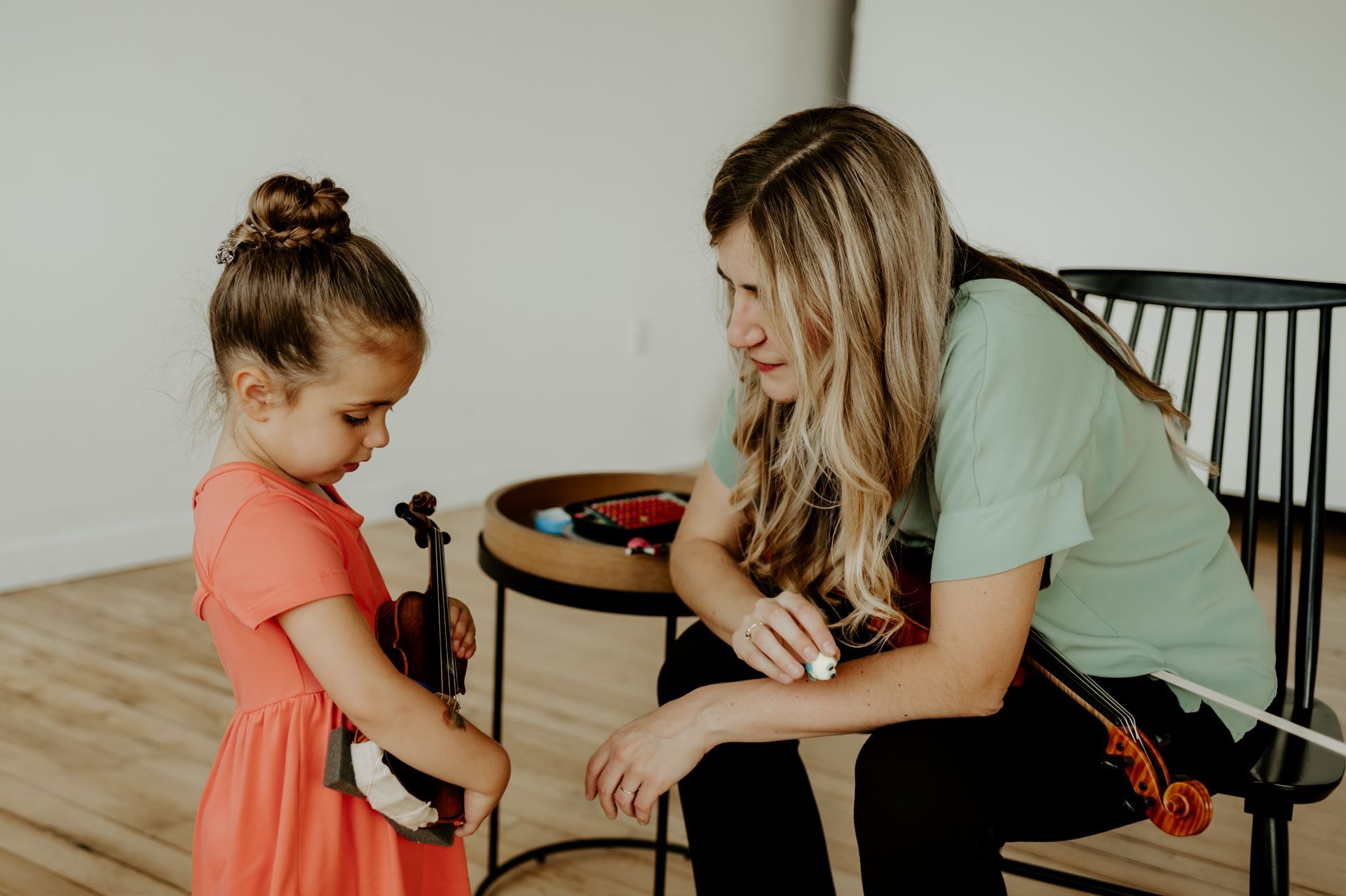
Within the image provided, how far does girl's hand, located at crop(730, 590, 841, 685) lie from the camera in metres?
0.93

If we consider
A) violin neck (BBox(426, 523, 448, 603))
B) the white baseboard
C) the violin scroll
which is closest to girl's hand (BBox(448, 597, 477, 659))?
violin neck (BBox(426, 523, 448, 603))

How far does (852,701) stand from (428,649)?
368 millimetres

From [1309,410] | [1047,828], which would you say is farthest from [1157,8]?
[1047,828]

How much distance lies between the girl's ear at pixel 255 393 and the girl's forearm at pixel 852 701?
47 cm

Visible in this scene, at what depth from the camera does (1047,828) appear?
0.93 m

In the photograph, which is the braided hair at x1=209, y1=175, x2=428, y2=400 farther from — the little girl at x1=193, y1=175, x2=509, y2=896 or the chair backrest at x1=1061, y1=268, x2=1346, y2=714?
the chair backrest at x1=1061, y1=268, x2=1346, y2=714

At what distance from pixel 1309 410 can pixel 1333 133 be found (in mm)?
773

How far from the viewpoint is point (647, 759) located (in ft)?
3.26

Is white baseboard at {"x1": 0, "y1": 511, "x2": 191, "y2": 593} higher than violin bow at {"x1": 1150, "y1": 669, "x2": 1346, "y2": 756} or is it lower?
lower

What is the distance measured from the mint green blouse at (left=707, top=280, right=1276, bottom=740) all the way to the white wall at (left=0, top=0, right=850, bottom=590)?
109 centimetres

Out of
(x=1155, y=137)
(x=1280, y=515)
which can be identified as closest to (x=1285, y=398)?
(x=1280, y=515)

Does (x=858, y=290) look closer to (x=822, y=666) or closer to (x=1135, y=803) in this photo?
(x=822, y=666)

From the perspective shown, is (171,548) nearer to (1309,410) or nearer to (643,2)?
(643,2)

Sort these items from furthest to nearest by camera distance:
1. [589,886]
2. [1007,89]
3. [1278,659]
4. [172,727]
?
[1007,89] < [172,727] < [589,886] < [1278,659]
